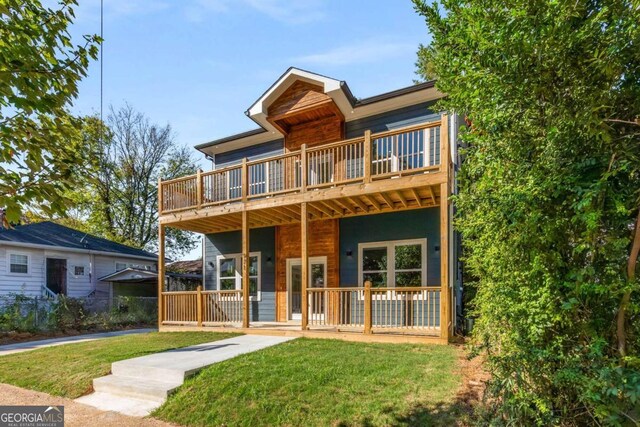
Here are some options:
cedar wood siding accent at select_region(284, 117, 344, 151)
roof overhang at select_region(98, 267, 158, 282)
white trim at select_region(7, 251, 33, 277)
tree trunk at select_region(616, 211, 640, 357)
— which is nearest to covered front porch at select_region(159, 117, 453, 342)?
cedar wood siding accent at select_region(284, 117, 344, 151)

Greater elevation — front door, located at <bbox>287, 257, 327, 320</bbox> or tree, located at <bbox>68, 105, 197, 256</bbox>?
tree, located at <bbox>68, 105, 197, 256</bbox>

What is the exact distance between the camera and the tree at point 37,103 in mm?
2467

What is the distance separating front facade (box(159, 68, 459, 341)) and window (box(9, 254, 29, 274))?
29.6ft

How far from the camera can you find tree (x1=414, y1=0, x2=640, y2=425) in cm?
230

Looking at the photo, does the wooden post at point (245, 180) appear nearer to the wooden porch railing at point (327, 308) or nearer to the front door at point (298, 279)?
the wooden porch railing at point (327, 308)

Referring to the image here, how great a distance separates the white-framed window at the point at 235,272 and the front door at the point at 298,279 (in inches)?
49.2

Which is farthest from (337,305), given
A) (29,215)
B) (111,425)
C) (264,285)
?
(29,215)

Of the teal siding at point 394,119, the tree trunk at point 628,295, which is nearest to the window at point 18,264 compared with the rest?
the teal siding at point 394,119

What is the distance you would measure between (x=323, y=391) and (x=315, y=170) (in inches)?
232

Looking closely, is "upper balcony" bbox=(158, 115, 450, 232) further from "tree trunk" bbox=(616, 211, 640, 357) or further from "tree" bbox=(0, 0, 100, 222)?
"tree" bbox=(0, 0, 100, 222)

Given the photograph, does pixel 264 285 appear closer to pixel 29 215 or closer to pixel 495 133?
pixel 29 215

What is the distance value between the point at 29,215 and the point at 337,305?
6947 mm

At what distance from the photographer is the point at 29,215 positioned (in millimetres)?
3078

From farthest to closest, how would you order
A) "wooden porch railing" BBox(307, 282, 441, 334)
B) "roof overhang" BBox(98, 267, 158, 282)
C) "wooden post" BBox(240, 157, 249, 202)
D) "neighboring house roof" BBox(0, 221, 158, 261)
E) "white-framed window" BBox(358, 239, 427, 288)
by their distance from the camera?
1. "roof overhang" BBox(98, 267, 158, 282)
2. "neighboring house roof" BBox(0, 221, 158, 261)
3. "wooden post" BBox(240, 157, 249, 202)
4. "white-framed window" BBox(358, 239, 427, 288)
5. "wooden porch railing" BBox(307, 282, 441, 334)
